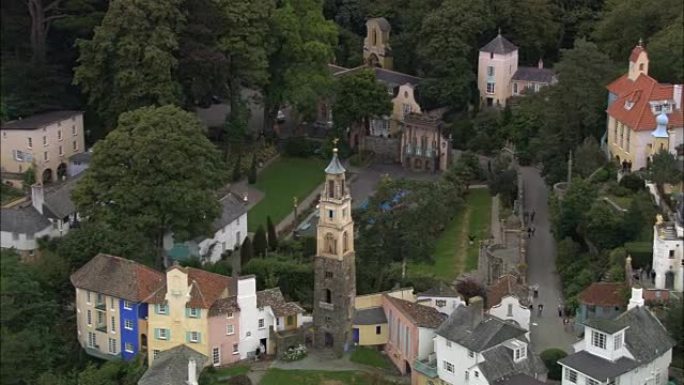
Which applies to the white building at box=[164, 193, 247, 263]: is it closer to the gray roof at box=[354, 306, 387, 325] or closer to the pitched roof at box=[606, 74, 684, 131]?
the gray roof at box=[354, 306, 387, 325]

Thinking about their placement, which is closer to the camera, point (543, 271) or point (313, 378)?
point (313, 378)

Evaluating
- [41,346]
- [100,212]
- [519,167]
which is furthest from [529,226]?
[41,346]

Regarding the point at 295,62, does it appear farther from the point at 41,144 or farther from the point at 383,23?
the point at 41,144

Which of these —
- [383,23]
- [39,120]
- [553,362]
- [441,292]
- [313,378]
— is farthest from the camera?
[383,23]

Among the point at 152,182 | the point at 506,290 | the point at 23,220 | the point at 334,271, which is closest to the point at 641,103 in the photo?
the point at 506,290

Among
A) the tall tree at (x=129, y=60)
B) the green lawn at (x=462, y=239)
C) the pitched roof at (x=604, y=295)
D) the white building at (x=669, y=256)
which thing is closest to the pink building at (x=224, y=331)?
the green lawn at (x=462, y=239)

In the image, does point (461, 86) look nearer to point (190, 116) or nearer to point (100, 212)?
point (190, 116)
